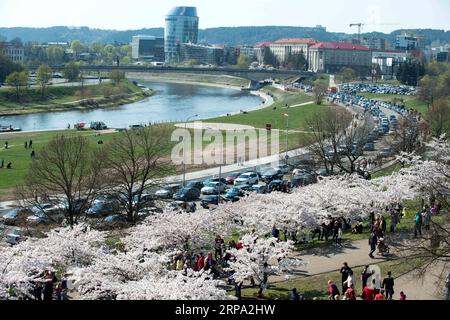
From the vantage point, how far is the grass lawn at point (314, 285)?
11836 millimetres

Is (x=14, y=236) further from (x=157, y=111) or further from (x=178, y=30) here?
(x=178, y=30)

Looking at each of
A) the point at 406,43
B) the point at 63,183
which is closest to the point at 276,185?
the point at 63,183

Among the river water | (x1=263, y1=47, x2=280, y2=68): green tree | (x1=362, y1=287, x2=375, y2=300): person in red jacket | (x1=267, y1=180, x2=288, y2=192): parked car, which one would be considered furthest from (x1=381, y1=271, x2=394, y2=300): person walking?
(x1=263, y1=47, x2=280, y2=68): green tree

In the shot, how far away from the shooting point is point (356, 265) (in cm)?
1366

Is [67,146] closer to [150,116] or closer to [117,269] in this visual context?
[117,269]

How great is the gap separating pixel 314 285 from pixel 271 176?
1541 cm

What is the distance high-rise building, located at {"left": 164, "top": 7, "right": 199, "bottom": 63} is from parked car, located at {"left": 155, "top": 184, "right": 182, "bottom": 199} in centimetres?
14332

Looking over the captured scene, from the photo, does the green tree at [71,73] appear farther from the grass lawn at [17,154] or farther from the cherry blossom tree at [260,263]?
the cherry blossom tree at [260,263]

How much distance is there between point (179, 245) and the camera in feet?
47.0

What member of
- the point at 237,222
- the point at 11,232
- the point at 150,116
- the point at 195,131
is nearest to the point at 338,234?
the point at 237,222

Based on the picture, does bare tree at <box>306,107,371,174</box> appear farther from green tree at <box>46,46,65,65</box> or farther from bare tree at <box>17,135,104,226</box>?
green tree at <box>46,46,65,65</box>

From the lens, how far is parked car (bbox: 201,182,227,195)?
24797 millimetres
